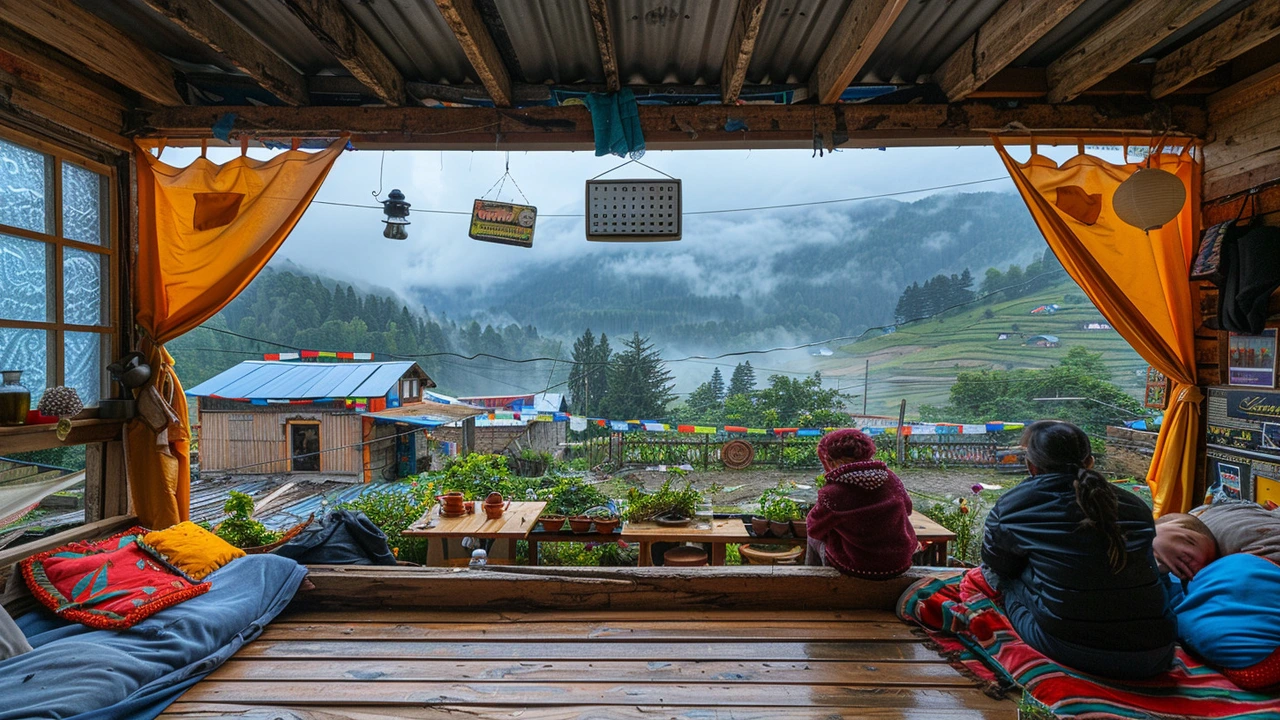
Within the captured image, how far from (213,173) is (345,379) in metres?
4.60

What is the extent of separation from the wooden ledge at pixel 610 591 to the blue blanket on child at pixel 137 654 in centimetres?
26

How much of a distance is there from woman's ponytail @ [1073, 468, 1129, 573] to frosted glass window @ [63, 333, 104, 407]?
13.4 ft

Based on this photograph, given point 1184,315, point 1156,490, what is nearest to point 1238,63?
point 1184,315

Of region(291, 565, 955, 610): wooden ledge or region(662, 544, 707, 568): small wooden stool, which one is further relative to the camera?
region(662, 544, 707, 568): small wooden stool

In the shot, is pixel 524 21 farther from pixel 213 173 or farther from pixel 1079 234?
pixel 1079 234

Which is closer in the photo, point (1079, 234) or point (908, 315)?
point (1079, 234)

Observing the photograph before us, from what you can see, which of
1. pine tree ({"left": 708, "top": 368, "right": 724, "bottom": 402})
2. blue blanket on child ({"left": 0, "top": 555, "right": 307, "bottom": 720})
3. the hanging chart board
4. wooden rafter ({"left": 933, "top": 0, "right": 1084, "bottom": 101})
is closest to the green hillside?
pine tree ({"left": 708, "top": 368, "right": 724, "bottom": 402})

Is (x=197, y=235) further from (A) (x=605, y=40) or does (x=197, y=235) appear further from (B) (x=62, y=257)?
(A) (x=605, y=40)

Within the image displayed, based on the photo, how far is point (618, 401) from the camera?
1112cm

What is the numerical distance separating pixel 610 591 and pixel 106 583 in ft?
5.97

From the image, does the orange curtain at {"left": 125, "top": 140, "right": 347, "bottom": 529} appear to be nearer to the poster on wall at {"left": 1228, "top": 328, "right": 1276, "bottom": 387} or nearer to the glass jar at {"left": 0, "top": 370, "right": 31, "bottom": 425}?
the glass jar at {"left": 0, "top": 370, "right": 31, "bottom": 425}

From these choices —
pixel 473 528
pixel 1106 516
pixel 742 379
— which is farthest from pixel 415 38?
pixel 742 379

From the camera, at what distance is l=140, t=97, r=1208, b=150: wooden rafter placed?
2803 mm

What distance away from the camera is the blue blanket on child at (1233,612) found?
1.60m
